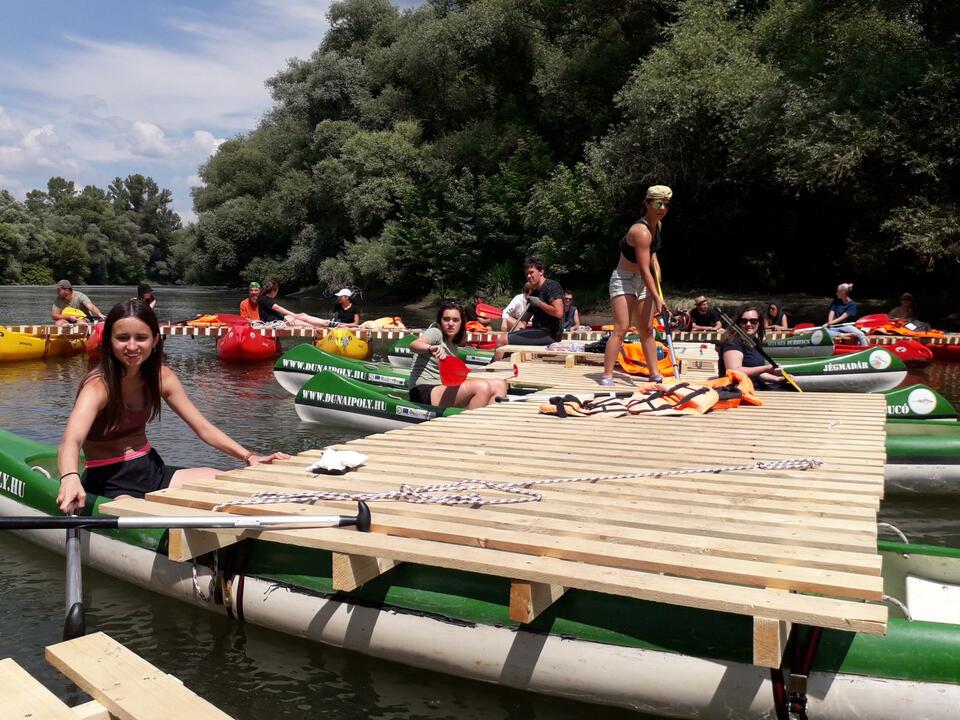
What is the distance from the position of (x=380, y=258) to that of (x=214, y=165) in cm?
2201

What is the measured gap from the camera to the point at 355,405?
29.5 feet

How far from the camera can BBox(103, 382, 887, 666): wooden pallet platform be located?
117 inches

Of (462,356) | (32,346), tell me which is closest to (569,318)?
(462,356)

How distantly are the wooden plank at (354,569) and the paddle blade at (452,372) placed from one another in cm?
449

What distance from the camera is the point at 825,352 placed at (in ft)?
48.4

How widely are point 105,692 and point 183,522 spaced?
791mm

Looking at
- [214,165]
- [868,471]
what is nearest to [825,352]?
[868,471]

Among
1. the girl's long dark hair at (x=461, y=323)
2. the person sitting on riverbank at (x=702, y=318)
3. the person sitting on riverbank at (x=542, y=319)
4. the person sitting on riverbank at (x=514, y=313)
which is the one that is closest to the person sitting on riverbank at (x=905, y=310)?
the person sitting on riverbank at (x=702, y=318)

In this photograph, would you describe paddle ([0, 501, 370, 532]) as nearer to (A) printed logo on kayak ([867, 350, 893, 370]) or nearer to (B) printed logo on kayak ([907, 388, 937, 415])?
(B) printed logo on kayak ([907, 388, 937, 415])

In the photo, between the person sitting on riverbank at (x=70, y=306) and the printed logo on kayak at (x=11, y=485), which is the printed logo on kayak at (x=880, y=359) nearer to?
the printed logo on kayak at (x=11, y=485)

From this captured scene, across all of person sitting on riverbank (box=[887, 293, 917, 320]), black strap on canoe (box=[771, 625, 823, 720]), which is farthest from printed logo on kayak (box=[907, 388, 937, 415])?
person sitting on riverbank (box=[887, 293, 917, 320])

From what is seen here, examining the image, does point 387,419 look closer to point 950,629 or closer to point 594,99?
point 950,629

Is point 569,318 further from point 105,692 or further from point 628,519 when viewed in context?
point 105,692

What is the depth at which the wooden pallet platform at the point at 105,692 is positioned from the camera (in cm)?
250
